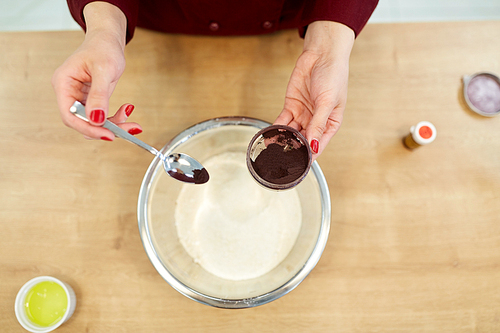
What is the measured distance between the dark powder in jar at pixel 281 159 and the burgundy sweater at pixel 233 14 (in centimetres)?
42

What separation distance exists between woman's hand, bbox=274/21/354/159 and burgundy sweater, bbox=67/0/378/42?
1.5 inches

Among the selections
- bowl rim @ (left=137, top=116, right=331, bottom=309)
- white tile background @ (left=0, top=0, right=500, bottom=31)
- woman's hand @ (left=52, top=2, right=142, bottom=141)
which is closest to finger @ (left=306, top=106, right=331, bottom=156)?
bowl rim @ (left=137, top=116, right=331, bottom=309)

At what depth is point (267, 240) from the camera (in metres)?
1.01

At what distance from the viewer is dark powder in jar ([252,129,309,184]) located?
2.62 ft

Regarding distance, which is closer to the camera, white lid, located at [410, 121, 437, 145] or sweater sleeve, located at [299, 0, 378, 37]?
sweater sleeve, located at [299, 0, 378, 37]

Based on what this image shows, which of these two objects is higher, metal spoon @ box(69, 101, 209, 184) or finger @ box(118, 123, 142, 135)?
metal spoon @ box(69, 101, 209, 184)

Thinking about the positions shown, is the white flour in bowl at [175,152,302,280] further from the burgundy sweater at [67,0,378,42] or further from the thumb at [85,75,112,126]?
the burgundy sweater at [67,0,378,42]

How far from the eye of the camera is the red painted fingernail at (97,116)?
749mm

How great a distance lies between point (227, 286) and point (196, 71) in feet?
2.51

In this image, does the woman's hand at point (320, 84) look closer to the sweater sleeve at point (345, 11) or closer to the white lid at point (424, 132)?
the sweater sleeve at point (345, 11)

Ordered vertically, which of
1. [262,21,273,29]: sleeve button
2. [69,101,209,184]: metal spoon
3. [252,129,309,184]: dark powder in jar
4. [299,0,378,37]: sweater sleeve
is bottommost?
[69,101,209,184]: metal spoon

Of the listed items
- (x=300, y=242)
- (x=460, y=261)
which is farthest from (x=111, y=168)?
(x=460, y=261)

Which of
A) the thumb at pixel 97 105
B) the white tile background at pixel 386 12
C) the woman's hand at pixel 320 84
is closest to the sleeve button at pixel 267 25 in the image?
the woman's hand at pixel 320 84

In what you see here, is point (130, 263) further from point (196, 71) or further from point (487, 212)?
point (487, 212)
